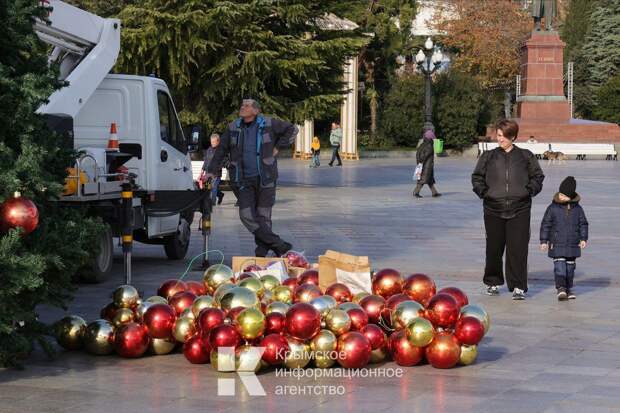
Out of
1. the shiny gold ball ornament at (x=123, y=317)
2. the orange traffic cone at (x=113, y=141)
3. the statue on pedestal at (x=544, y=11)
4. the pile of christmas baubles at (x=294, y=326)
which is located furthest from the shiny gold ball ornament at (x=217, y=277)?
the statue on pedestal at (x=544, y=11)

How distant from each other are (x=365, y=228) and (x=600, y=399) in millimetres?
12584

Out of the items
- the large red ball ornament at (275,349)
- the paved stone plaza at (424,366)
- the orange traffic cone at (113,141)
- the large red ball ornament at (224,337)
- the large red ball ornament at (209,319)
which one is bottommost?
the paved stone plaza at (424,366)

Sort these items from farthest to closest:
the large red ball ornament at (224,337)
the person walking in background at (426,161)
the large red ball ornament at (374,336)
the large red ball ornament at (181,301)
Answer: the person walking in background at (426,161), the large red ball ornament at (181,301), the large red ball ornament at (374,336), the large red ball ornament at (224,337)

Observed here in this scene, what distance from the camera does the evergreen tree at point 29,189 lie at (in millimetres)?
7688

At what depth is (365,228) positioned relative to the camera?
65.5 feet

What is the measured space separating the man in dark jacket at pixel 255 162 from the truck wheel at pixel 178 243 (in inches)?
86.6

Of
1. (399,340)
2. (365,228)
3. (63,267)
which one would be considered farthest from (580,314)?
(365,228)

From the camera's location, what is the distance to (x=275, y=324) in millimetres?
8344

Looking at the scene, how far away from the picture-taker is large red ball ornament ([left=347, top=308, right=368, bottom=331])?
8.48 m

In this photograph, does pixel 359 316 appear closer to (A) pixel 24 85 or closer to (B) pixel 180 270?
(A) pixel 24 85

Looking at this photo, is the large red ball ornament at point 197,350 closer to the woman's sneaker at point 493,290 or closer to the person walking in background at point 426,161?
the woman's sneaker at point 493,290

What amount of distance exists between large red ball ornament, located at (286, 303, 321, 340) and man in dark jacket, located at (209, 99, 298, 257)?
5.21 meters

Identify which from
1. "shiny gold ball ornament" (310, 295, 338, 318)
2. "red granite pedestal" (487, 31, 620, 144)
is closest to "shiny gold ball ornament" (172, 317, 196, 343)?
"shiny gold ball ornament" (310, 295, 338, 318)

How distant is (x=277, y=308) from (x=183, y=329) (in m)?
0.68
